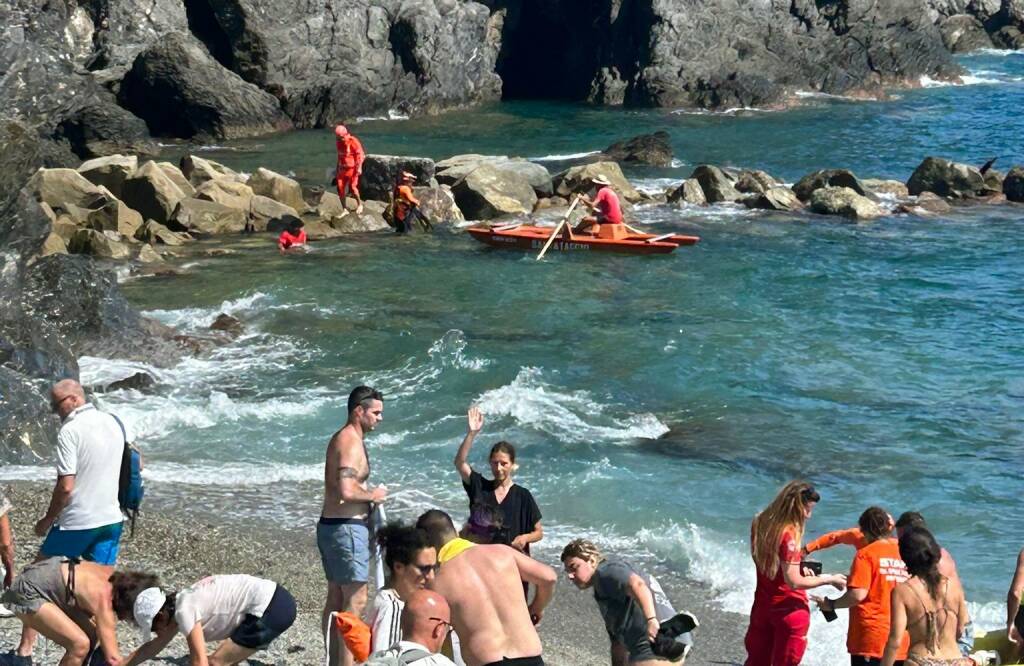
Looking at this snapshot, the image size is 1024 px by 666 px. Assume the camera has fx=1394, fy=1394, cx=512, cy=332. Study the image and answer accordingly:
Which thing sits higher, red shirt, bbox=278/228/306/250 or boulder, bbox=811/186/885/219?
boulder, bbox=811/186/885/219

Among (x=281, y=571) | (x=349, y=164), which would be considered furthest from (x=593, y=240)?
(x=281, y=571)

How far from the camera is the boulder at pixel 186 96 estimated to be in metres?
41.3

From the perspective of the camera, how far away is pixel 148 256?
2467cm

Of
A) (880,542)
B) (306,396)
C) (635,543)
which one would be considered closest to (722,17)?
(306,396)

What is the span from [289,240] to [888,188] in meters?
15.3

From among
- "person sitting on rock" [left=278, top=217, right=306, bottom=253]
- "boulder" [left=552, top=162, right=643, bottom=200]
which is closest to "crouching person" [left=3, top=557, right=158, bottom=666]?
"person sitting on rock" [left=278, top=217, right=306, bottom=253]

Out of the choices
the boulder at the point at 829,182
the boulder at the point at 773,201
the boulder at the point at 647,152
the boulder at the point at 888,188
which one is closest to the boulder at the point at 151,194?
the boulder at the point at 773,201

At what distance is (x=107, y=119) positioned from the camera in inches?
1499

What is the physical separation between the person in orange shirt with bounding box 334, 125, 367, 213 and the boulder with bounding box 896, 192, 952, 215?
1199 centimetres

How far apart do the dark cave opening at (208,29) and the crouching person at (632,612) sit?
40546mm

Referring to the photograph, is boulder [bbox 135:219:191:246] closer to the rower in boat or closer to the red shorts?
the red shorts

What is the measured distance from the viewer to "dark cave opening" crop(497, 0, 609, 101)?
54.7 m

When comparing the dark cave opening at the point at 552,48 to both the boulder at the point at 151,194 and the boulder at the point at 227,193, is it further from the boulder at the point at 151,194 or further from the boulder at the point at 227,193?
the boulder at the point at 151,194

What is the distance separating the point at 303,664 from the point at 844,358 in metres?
13.0
